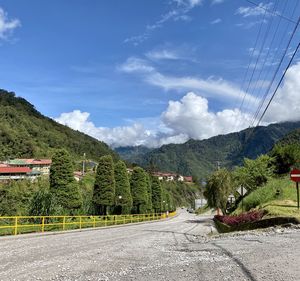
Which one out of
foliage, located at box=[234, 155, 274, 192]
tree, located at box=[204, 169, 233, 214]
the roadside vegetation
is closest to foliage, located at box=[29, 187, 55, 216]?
the roadside vegetation

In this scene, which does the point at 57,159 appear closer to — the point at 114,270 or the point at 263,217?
the point at 263,217

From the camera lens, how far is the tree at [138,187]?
199 feet

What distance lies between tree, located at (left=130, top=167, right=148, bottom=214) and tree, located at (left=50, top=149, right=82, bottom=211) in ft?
84.3

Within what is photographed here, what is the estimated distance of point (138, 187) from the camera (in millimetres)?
61250

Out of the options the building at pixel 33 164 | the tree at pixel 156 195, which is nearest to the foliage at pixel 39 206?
the tree at pixel 156 195

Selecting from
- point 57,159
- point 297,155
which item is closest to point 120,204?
point 57,159

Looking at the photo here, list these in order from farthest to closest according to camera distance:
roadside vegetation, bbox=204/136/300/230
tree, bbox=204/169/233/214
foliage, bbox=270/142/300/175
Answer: foliage, bbox=270/142/300/175, tree, bbox=204/169/233/214, roadside vegetation, bbox=204/136/300/230

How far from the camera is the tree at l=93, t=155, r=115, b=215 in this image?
146 ft

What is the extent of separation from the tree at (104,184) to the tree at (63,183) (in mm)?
8932

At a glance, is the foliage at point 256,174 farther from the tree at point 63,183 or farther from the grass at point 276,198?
the tree at point 63,183

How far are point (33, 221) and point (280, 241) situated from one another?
61.4ft

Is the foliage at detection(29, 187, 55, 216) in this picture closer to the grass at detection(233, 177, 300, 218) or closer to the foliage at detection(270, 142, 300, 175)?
the grass at detection(233, 177, 300, 218)

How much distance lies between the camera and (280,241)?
46.3 ft

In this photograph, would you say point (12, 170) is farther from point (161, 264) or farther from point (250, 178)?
point (161, 264)
